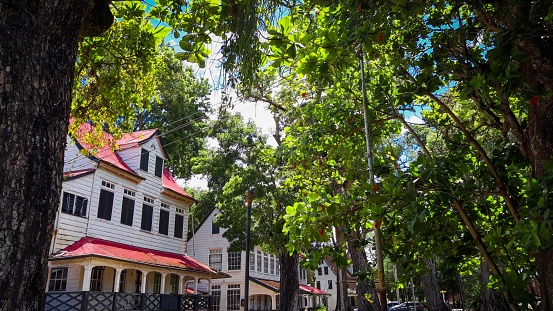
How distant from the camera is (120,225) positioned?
19.3 meters

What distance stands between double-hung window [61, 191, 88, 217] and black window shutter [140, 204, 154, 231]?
378 centimetres

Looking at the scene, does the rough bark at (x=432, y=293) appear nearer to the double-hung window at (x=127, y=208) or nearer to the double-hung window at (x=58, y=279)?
the double-hung window at (x=127, y=208)

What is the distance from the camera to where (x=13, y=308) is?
2.07 m

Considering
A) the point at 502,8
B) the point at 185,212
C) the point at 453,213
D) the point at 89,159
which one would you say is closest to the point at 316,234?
the point at 453,213

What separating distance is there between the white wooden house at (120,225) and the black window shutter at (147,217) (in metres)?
0.05

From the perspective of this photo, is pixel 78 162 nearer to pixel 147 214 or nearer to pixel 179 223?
pixel 147 214

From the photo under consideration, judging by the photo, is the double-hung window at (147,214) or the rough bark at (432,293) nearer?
the rough bark at (432,293)

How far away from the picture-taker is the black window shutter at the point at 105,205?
1831cm

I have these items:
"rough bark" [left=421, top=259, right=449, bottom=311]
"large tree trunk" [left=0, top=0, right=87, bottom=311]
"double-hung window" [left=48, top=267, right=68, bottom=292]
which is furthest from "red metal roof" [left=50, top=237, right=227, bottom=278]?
"large tree trunk" [left=0, top=0, right=87, bottom=311]

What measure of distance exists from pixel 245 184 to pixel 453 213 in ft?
52.6

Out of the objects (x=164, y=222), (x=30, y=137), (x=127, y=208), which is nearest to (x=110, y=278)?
(x=127, y=208)

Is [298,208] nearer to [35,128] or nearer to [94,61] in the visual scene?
[35,128]

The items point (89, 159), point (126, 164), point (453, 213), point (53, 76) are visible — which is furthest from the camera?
point (126, 164)

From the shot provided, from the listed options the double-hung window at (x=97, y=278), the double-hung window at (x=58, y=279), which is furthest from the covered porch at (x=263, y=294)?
the double-hung window at (x=58, y=279)
